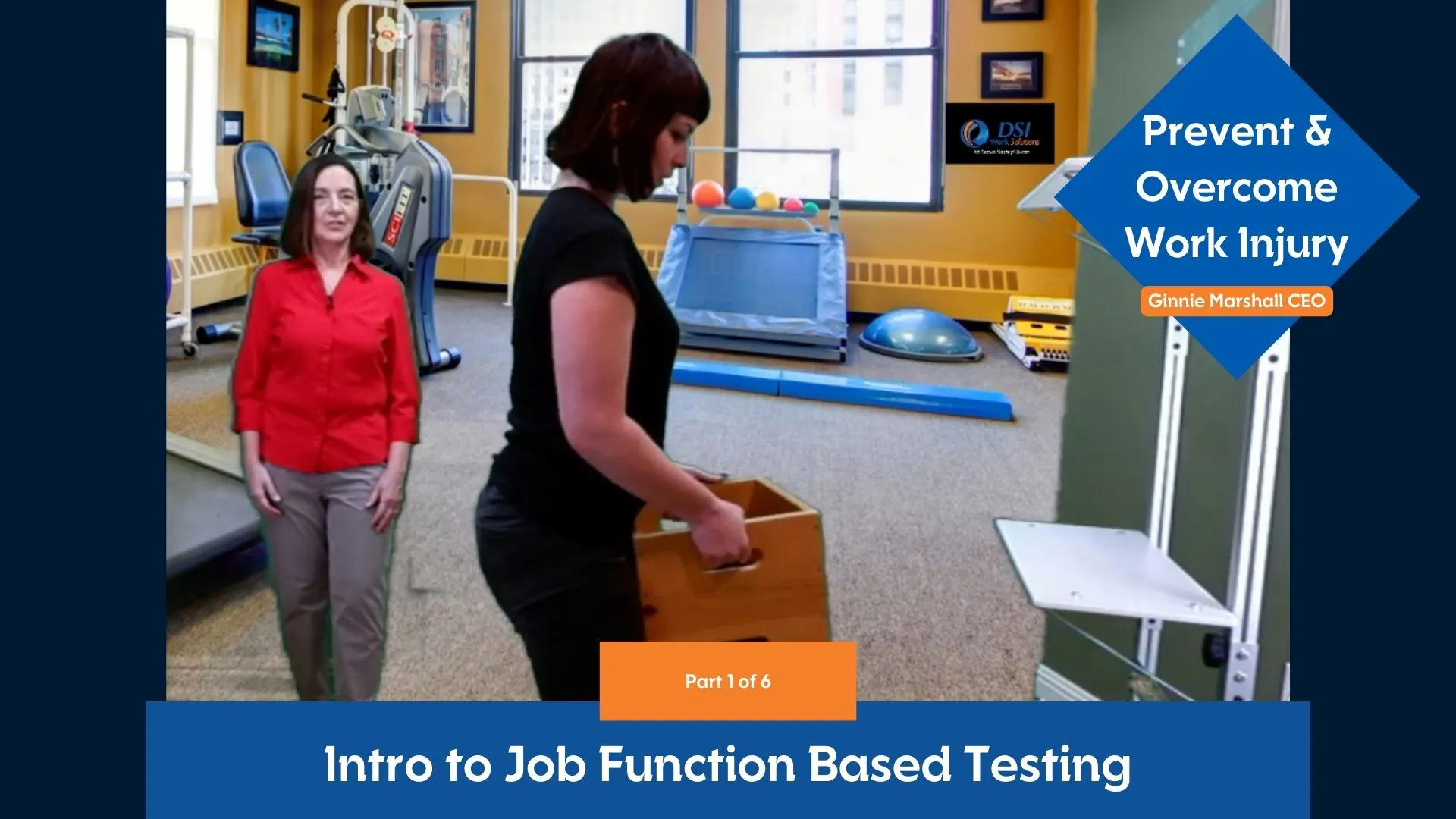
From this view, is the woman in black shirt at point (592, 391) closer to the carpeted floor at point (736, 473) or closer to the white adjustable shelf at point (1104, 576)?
the carpeted floor at point (736, 473)

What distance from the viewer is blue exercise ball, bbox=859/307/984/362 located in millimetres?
4629

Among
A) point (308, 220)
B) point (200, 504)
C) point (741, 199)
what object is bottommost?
point (200, 504)

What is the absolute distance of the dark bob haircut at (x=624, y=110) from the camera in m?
1.16

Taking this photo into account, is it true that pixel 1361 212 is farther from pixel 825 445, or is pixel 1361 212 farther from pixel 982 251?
pixel 982 251

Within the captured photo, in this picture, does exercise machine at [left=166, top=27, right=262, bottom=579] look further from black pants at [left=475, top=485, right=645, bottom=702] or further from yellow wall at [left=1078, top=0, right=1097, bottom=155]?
yellow wall at [left=1078, top=0, right=1097, bottom=155]

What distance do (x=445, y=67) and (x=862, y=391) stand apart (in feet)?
6.62

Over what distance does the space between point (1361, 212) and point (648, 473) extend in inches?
39.8

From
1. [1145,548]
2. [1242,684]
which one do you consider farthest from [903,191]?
[1242,684]

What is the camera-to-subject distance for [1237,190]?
4.62 ft

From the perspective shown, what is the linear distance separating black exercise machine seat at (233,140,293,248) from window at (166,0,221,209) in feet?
0.24

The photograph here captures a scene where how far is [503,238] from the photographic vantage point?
3.15 m

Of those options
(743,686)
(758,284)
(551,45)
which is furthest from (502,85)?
(758,284)

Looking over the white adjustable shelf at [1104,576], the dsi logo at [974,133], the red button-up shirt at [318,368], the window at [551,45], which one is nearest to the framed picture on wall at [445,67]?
the window at [551,45]

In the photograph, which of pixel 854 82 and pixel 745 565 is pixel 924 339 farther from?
pixel 745 565
